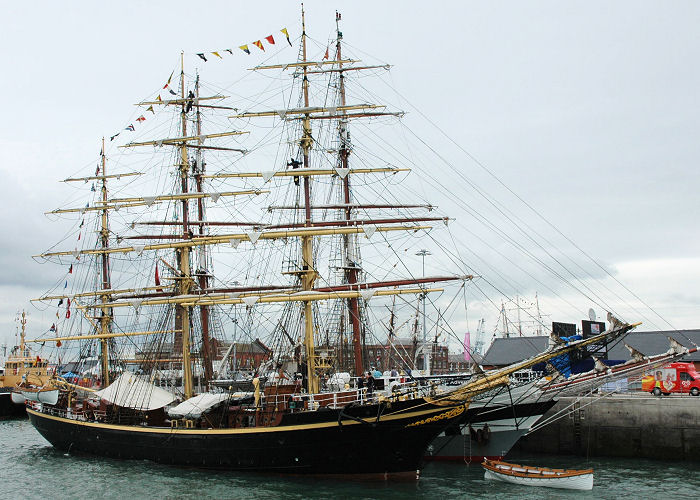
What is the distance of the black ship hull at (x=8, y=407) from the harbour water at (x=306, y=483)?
1354 inches

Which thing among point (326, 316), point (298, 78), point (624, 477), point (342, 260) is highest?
point (298, 78)

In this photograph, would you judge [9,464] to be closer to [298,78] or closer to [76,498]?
[76,498]

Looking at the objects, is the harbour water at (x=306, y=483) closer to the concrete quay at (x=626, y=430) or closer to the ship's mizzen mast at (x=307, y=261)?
the concrete quay at (x=626, y=430)

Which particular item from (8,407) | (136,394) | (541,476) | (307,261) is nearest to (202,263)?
(136,394)

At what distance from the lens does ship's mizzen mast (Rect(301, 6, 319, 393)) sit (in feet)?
105

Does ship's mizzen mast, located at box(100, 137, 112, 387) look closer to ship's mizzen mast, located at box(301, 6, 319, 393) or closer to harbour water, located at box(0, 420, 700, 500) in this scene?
harbour water, located at box(0, 420, 700, 500)

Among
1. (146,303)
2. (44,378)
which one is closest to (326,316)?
(146,303)

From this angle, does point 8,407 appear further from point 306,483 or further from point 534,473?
point 534,473

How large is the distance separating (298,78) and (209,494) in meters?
22.8

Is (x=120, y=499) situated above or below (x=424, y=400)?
below

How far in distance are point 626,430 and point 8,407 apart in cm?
5843

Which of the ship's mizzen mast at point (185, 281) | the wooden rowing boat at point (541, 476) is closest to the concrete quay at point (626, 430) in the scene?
the wooden rowing boat at point (541, 476)

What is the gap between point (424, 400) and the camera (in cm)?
2758

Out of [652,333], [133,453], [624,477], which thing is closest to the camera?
[624,477]
